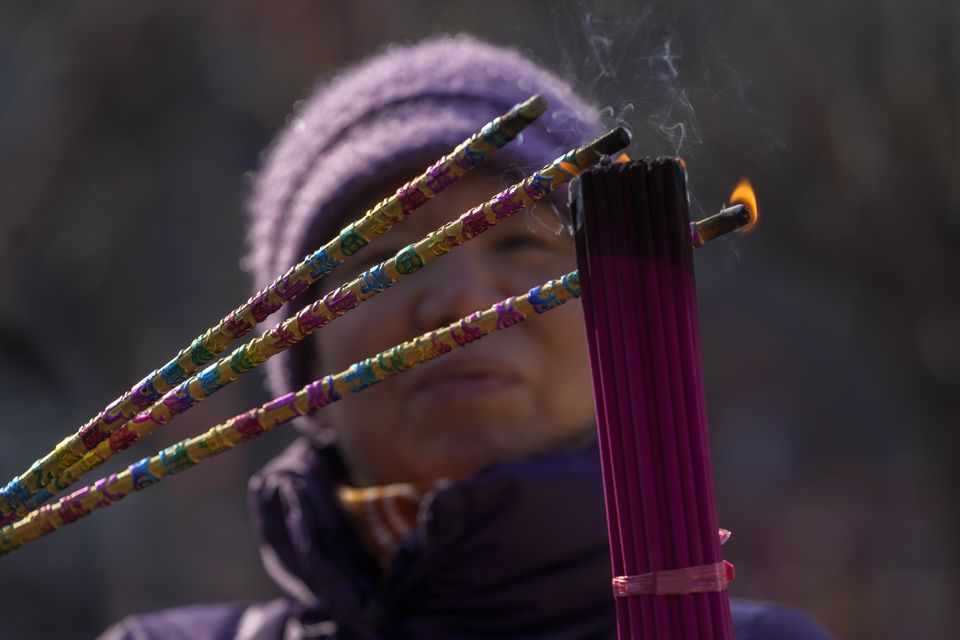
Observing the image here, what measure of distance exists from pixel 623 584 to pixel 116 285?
677 centimetres

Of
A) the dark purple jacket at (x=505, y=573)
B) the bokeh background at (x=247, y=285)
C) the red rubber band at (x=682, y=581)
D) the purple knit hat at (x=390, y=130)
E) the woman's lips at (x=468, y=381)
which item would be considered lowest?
the red rubber band at (x=682, y=581)

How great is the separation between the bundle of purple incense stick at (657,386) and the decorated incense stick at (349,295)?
35mm

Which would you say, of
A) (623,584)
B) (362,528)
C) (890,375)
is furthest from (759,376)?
(623,584)

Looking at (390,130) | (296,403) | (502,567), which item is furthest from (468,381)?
(296,403)

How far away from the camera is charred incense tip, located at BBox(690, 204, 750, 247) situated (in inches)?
27.5

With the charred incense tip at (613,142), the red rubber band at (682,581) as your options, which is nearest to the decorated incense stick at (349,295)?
the charred incense tip at (613,142)

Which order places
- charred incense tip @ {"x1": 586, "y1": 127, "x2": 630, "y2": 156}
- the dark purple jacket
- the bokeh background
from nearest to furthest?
charred incense tip @ {"x1": 586, "y1": 127, "x2": 630, "y2": 156} < the dark purple jacket < the bokeh background

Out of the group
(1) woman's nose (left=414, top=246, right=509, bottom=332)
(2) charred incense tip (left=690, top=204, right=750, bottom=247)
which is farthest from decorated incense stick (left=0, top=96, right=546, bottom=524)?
(1) woman's nose (left=414, top=246, right=509, bottom=332)

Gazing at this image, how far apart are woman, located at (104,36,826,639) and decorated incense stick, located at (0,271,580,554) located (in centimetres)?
62

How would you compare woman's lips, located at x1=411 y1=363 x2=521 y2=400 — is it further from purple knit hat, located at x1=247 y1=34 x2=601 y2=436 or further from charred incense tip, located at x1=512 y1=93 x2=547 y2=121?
charred incense tip, located at x1=512 y1=93 x2=547 y2=121

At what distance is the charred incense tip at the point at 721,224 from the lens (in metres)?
0.70

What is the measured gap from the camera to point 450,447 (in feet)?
4.84

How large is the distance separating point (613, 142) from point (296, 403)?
295 mm

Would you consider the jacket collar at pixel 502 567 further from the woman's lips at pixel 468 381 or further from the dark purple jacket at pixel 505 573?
the woman's lips at pixel 468 381
